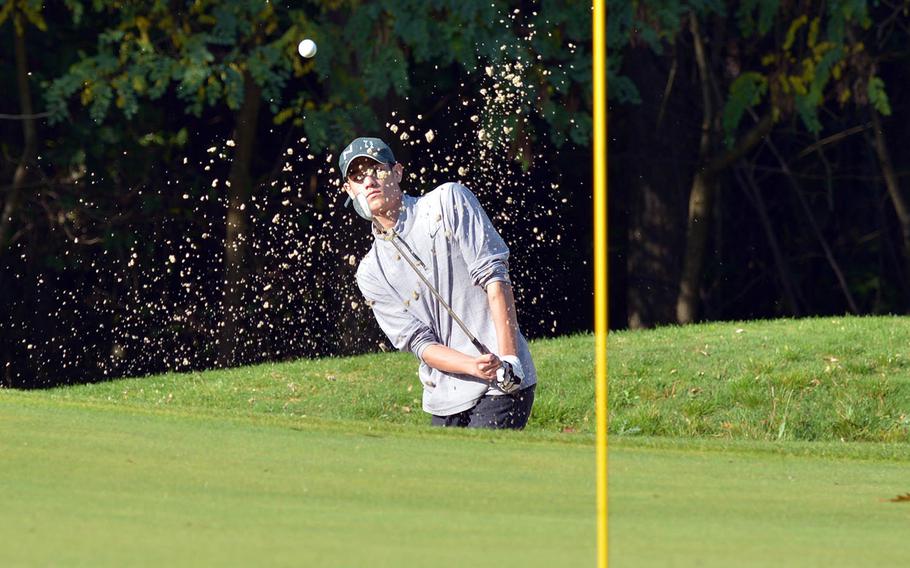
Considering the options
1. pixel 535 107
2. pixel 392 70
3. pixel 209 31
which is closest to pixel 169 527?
pixel 392 70

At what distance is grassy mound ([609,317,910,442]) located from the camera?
1236 centimetres

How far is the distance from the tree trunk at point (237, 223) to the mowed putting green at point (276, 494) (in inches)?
420

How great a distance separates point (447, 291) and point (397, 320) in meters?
0.34

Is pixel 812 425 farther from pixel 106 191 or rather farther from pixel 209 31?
pixel 106 191

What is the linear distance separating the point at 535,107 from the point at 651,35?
1.38 metres

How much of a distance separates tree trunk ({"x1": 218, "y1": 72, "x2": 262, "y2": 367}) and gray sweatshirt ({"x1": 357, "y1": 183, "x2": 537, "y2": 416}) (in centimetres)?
1001

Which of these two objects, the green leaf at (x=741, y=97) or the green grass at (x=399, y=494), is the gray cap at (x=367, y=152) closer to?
the green grass at (x=399, y=494)

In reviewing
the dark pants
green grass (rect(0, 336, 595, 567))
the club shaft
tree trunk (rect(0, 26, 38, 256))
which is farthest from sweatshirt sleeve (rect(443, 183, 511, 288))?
tree trunk (rect(0, 26, 38, 256))

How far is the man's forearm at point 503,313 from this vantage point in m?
8.05

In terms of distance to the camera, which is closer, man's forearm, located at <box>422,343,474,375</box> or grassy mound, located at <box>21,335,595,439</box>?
man's forearm, located at <box>422,343,474,375</box>

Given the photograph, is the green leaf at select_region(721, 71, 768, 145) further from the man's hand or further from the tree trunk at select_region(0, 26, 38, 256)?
the man's hand

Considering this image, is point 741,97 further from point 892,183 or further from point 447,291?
point 447,291

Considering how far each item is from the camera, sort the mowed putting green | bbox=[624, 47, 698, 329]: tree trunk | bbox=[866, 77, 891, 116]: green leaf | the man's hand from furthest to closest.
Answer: bbox=[624, 47, 698, 329]: tree trunk → bbox=[866, 77, 891, 116]: green leaf → the man's hand → the mowed putting green

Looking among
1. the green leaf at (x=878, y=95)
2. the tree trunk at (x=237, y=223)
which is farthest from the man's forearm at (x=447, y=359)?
the green leaf at (x=878, y=95)
